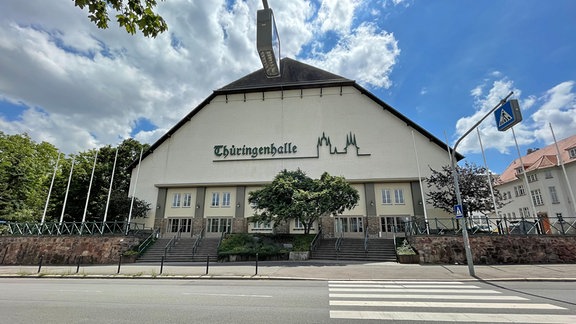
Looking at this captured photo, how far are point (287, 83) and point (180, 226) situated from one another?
19998mm

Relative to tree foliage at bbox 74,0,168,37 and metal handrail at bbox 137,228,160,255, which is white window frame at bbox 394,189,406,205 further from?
tree foliage at bbox 74,0,168,37

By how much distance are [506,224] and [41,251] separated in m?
34.6

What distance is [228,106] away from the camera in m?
32.5

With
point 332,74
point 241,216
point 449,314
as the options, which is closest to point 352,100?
point 332,74

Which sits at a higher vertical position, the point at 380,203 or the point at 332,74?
the point at 332,74

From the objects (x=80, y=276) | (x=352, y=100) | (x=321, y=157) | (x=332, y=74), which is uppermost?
(x=332, y=74)

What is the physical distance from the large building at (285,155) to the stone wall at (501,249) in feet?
27.5

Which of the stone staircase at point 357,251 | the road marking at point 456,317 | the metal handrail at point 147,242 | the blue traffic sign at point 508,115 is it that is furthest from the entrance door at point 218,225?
→ the blue traffic sign at point 508,115

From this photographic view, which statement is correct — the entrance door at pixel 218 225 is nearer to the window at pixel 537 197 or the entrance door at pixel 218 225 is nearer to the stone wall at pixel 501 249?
the stone wall at pixel 501 249

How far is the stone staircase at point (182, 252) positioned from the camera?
68.9 ft

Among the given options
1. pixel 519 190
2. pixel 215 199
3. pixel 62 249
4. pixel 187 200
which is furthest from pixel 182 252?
pixel 519 190

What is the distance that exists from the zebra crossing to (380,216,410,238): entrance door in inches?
657

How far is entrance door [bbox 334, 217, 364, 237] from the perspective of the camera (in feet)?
86.8

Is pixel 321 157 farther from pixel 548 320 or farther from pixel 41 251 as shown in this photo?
pixel 41 251
